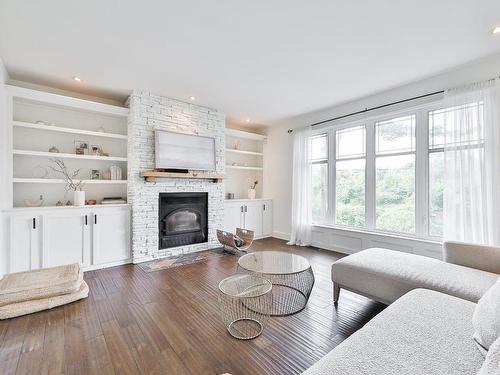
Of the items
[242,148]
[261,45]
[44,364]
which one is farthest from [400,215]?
[44,364]

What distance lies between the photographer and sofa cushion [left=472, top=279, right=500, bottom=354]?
1026 mm

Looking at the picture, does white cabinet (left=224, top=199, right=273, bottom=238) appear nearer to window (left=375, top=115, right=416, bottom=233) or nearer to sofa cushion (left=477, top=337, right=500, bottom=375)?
window (left=375, top=115, right=416, bottom=233)

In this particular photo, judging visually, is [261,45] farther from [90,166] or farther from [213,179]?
[90,166]

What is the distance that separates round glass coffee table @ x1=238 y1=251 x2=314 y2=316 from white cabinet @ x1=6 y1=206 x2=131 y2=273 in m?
2.29

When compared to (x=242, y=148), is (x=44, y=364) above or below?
below

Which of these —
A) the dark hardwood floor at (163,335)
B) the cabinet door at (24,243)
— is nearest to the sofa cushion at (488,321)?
the dark hardwood floor at (163,335)

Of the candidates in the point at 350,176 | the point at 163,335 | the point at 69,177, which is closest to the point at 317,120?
the point at 350,176

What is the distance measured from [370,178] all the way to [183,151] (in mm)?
3445

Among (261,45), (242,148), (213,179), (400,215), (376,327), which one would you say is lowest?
(376,327)

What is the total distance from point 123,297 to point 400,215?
4169 mm

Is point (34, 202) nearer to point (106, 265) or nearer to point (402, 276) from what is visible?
point (106, 265)

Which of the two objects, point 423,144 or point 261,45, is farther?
point 423,144

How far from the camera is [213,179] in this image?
488 cm

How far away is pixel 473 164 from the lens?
3027mm
